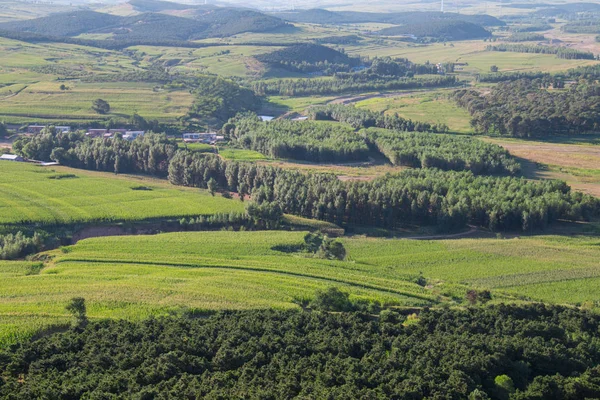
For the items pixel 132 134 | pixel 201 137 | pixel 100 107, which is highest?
pixel 100 107

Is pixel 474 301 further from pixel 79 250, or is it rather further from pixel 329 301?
pixel 79 250

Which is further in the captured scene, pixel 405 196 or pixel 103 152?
pixel 103 152

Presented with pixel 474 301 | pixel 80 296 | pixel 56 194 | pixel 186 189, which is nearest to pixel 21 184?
pixel 56 194

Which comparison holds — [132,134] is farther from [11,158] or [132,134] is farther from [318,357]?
[318,357]

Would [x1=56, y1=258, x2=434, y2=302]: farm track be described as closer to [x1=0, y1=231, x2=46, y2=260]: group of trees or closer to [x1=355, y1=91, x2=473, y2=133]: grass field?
[x1=0, y1=231, x2=46, y2=260]: group of trees

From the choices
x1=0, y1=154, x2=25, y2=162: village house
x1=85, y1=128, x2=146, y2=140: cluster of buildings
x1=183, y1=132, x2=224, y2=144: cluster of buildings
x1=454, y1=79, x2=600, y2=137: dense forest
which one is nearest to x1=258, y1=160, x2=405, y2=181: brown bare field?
x1=183, y1=132, x2=224, y2=144: cluster of buildings

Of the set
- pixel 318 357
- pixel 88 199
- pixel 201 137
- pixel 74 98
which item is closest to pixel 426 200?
pixel 318 357

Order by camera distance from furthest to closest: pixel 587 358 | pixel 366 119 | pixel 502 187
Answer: pixel 366 119 → pixel 502 187 → pixel 587 358

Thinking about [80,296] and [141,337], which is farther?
[80,296]
